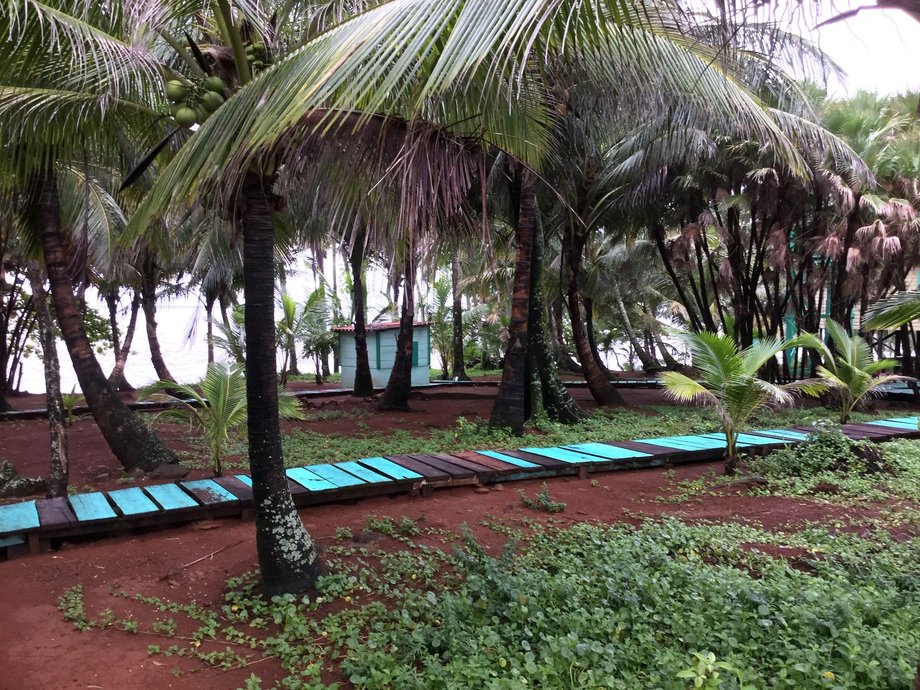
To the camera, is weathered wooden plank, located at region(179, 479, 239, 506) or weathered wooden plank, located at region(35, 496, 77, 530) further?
weathered wooden plank, located at region(179, 479, 239, 506)

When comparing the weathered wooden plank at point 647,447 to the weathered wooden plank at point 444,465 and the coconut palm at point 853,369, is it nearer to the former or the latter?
the weathered wooden plank at point 444,465

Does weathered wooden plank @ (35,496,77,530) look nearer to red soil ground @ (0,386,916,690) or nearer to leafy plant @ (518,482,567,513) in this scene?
red soil ground @ (0,386,916,690)

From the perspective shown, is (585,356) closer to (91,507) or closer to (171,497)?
(171,497)

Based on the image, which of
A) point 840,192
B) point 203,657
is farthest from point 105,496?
point 840,192

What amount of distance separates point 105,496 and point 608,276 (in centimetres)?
1750

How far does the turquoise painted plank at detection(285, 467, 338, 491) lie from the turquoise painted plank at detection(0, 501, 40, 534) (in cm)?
203

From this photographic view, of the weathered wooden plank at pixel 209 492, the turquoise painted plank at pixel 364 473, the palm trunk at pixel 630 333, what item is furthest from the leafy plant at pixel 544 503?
the palm trunk at pixel 630 333

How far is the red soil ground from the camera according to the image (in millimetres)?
3227

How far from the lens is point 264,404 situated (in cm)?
389

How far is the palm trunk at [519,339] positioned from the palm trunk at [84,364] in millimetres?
4537

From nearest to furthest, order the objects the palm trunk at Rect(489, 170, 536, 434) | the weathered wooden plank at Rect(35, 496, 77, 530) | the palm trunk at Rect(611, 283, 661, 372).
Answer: the weathered wooden plank at Rect(35, 496, 77, 530) < the palm trunk at Rect(489, 170, 536, 434) < the palm trunk at Rect(611, 283, 661, 372)

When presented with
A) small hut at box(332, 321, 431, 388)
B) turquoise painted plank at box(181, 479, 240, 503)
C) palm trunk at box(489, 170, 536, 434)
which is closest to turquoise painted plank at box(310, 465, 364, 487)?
turquoise painted plank at box(181, 479, 240, 503)

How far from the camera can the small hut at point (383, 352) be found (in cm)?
1861

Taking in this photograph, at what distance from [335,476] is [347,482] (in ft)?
0.98
